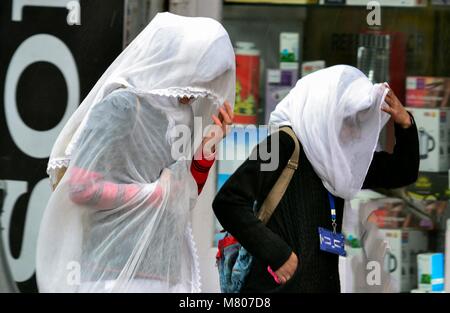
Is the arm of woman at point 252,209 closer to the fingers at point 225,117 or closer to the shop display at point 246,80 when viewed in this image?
the fingers at point 225,117

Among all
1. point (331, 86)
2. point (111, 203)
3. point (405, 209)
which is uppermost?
point (331, 86)

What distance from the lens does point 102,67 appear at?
554 centimetres

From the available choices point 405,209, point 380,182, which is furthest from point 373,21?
point 380,182

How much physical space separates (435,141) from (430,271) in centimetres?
79

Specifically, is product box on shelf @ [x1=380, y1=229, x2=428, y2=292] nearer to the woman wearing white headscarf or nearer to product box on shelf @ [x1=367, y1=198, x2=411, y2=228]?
product box on shelf @ [x1=367, y1=198, x2=411, y2=228]

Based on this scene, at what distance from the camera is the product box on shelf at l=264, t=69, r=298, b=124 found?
5.96m

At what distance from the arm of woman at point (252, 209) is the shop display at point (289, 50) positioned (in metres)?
2.33

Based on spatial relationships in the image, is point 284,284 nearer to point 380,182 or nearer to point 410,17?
point 380,182

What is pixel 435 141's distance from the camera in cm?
603

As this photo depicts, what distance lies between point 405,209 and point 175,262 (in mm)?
2911

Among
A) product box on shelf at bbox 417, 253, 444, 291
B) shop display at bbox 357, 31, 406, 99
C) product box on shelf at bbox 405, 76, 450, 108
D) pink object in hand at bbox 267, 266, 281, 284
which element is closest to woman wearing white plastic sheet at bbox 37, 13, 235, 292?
pink object in hand at bbox 267, 266, 281, 284

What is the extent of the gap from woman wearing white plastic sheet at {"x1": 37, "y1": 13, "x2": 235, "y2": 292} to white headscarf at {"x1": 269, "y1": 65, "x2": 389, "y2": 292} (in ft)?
1.35

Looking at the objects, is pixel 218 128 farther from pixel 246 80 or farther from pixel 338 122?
pixel 246 80
